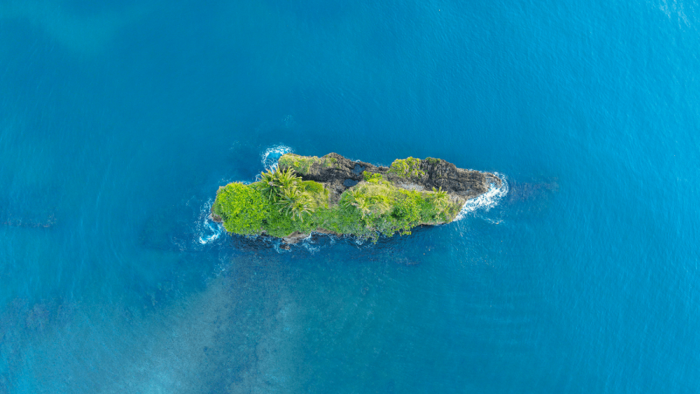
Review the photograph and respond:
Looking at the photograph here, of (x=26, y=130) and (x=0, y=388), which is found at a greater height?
(x=26, y=130)

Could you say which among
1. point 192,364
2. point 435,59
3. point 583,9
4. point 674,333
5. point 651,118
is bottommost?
point 192,364

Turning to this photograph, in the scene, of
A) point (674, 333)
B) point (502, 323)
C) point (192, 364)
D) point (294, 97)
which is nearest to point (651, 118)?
point (674, 333)

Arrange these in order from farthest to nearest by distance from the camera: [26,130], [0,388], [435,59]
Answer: [435,59]
[26,130]
[0,388]

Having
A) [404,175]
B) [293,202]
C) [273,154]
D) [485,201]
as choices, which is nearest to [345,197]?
[293,202]

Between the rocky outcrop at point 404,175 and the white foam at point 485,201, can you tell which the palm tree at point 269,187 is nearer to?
the rocky outcrop at point 404,175

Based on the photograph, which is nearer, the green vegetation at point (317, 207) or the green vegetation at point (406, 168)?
the green vegetation at point (317, 207)

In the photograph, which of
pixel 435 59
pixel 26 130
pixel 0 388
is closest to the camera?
pixel 0 388

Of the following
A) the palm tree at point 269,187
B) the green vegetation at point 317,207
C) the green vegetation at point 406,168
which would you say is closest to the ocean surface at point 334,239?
the green vegetation at point 406,168

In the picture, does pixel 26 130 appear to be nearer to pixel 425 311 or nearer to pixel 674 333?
pixel 425 311
